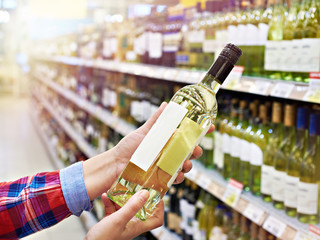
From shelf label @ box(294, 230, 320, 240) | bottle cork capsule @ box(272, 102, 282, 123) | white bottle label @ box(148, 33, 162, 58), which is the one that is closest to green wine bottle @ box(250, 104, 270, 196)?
bottle cork capsule @ box(272, 102, 282, 123)

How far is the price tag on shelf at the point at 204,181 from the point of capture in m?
1.97

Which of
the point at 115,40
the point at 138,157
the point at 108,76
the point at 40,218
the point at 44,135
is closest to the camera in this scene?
the point at 138,157

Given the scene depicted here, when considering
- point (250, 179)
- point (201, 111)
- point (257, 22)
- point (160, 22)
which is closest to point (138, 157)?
point (201, 111)

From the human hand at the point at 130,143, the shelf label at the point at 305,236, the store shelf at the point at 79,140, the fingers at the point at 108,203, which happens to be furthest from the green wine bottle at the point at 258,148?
the store shelf at the point at 79,140

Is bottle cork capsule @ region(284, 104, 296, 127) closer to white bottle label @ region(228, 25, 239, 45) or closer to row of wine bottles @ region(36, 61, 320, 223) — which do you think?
row of wine bottles @ region(36, 61, 320, 223)

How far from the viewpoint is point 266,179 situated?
1719 millimetres

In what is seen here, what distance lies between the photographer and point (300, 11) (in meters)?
1.70

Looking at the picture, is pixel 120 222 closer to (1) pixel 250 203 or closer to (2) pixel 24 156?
(1) pixel 250 203

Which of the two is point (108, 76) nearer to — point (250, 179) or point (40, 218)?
point (250, 179)

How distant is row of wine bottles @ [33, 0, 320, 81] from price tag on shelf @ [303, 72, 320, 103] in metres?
0.12

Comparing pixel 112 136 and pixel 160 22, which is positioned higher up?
pixel 160 22

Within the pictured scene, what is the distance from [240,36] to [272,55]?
245 mm

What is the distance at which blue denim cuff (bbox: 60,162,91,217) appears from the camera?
1.26 metres

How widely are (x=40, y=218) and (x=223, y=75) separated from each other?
2.36 feet
